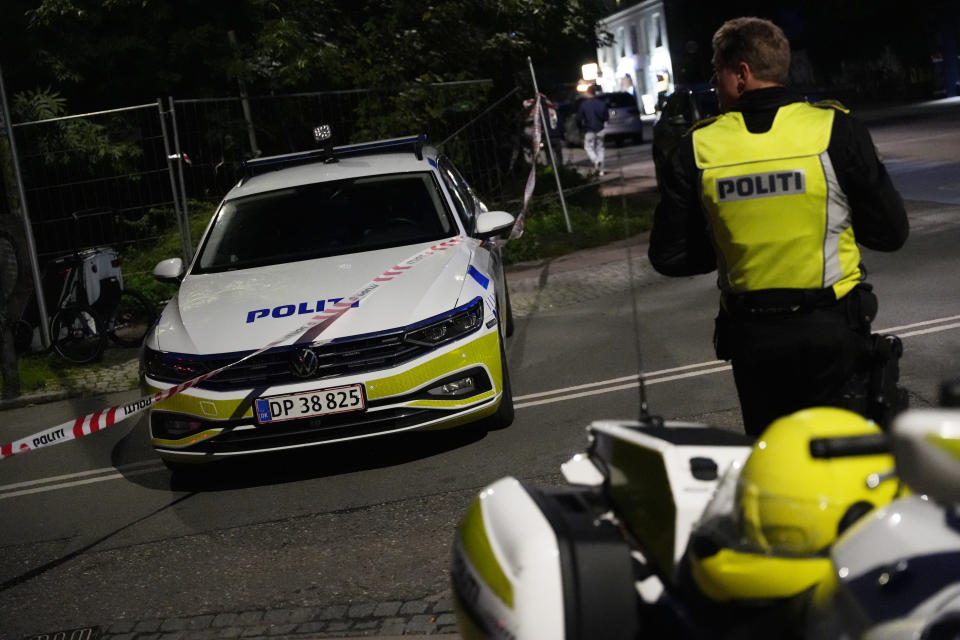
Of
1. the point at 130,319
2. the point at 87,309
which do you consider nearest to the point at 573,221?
the point at 130,319

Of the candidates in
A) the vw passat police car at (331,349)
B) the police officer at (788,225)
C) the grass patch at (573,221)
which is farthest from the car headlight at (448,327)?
the grass patch at (573,221)

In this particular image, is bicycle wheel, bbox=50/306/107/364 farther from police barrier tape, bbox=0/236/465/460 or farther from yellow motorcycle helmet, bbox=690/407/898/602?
yellow motorcycle helmet, bbox=690/407/898/602

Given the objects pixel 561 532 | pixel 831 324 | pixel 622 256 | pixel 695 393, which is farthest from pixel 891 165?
pixel 561 532

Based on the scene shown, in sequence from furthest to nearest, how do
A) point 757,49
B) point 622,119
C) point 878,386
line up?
point 622,119
point 757,49
point 878,386

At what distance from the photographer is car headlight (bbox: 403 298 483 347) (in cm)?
655

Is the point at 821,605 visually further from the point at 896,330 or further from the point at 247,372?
the point at 896,330

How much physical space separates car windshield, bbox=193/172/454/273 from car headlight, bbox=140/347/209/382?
3.80 ft

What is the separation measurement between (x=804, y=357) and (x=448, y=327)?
337 centimetres

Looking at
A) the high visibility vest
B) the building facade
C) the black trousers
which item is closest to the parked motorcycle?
the black trousers

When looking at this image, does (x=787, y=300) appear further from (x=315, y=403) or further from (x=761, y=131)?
(x=315, y=403)

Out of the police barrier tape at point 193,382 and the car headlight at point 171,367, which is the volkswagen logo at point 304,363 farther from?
the car headlight at point 171,367

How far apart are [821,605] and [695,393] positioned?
225 inches

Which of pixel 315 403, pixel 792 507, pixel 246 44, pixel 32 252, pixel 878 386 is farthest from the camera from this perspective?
pixel 246 44

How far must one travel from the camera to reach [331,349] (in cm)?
645
